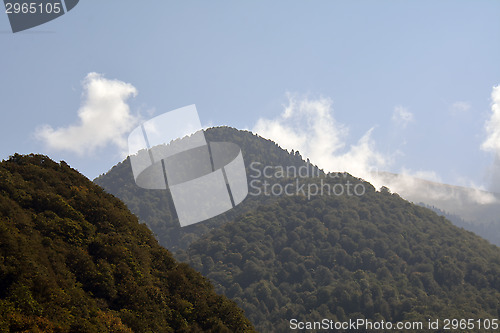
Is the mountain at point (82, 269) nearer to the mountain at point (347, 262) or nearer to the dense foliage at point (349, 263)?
the mountain at point (347, 262)

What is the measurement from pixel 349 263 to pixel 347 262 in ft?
1.86

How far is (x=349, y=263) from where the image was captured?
4803 inches

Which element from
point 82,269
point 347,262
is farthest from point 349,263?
point 82,269

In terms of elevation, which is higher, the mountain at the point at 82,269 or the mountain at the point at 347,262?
the mountain at the point at 347,262

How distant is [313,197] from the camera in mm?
153500

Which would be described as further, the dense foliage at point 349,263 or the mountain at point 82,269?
the dense foliage at point 349,263

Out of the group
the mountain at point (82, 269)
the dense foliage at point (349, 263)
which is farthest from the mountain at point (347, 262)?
the mountain at point (82, 269)

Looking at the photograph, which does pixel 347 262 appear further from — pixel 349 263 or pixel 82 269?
pixel 82 269

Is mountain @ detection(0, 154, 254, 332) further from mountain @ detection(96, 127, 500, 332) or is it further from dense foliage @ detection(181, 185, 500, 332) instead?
dense foliage @ detection(181, 185, 500, 332)

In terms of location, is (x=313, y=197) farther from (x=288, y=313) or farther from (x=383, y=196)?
(x=288, y=313)

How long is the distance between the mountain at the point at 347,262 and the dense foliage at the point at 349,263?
241mm

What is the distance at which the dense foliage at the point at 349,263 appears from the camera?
99.6 meters

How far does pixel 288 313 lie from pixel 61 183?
78323mm

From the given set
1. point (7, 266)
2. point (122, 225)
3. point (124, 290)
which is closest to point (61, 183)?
point (122, 225)
